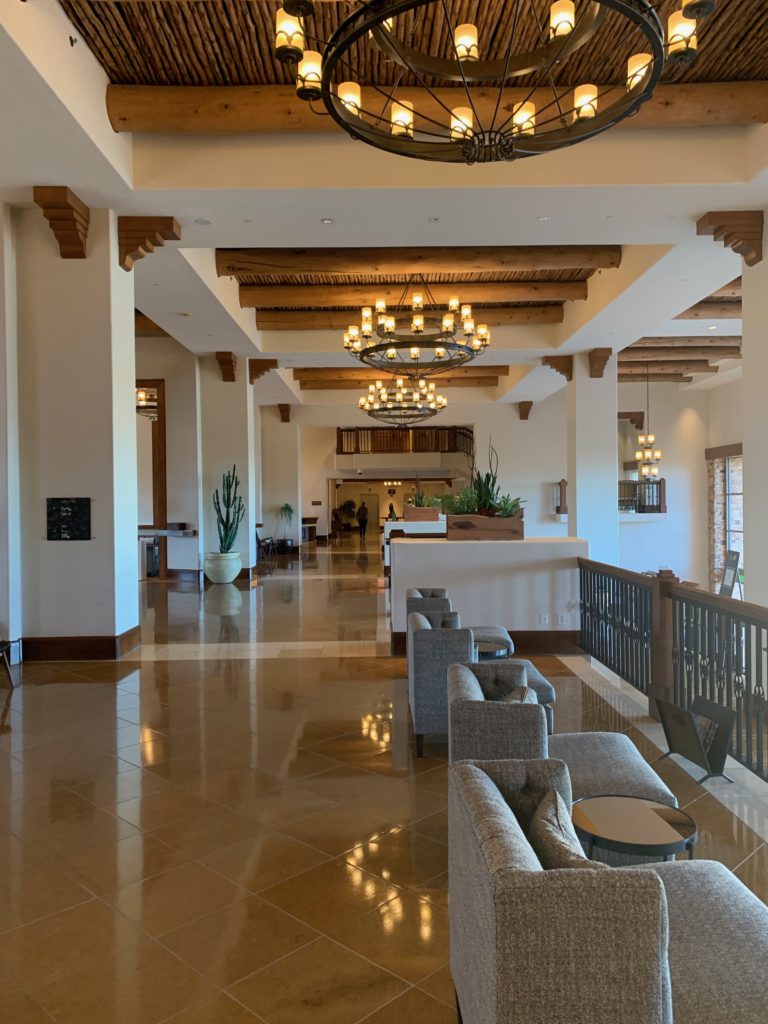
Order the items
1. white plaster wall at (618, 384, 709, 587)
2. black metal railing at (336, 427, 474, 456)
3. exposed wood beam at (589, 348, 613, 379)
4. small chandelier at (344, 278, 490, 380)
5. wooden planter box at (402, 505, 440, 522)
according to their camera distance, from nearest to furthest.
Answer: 1. small chandelier at (344, 278, 490, 380)
2. exposed wood beam at (589, 348, 613, 379)
3. wooden planter box at (402, 505, 440, 522)
4. white plaster wall at (618, 384, 709, 587)
5. black metal railing at (336, 427, 474, 456)

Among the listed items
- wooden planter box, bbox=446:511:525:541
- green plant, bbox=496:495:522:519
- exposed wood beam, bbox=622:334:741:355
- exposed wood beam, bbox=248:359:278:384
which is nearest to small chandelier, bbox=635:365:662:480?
exposed wood beam, bbox=622:334:741:355

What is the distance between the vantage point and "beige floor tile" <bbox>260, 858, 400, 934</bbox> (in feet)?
7.54

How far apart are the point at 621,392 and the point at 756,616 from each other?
13861mm

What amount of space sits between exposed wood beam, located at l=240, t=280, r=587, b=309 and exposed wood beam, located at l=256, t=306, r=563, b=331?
838 mm

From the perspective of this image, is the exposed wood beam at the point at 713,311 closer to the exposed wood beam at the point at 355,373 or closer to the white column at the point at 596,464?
the white column at the point at 596,464

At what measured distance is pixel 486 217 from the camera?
19.9ft

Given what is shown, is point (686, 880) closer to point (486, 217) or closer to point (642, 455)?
point (486, 217)

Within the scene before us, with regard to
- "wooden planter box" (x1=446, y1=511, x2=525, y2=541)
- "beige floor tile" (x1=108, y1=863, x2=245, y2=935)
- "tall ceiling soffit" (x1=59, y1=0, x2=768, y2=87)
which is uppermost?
"tall ceiling soffit" (x1=59, y1=0, x2=768, y2=87)

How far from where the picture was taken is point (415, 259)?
26.6 ft

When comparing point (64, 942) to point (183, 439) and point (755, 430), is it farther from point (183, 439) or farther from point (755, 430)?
point (183, 439)

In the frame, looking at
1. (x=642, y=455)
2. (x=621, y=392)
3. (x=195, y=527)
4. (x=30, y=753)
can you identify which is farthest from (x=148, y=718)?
(x=621, y=392)

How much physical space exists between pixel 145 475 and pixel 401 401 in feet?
18.9

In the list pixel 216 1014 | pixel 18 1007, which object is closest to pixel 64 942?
pixel 18 1007

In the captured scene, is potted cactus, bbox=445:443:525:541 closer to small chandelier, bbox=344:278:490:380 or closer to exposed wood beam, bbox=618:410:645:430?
small chandelier, bbox=344:278:490:380
